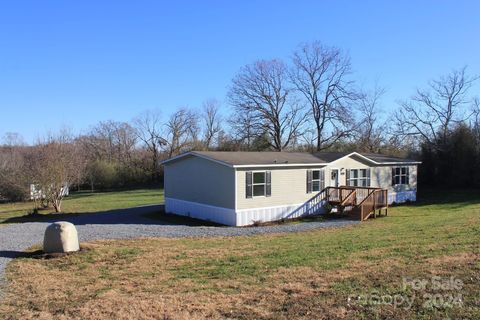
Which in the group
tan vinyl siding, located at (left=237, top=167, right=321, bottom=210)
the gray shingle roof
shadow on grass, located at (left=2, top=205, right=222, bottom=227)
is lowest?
shadow on grass, located at (left=2, top=205, right=222, bottom=227)

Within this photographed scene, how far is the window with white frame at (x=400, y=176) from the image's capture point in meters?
25.8

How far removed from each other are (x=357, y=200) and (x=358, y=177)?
2.84 metres

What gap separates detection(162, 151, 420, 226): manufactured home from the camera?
1803 centimetres

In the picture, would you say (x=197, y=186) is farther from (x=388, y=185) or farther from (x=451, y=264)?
(x=451, y=264)

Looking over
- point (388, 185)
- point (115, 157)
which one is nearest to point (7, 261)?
point (388, 185)

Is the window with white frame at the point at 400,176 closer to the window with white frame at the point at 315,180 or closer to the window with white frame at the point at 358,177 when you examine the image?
the window with white frame at the point at 358,177

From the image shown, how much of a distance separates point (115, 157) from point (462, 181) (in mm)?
39691

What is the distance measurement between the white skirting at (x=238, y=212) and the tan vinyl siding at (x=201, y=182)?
255mm

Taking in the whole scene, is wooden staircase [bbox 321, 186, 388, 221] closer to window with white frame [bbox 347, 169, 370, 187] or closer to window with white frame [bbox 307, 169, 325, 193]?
window with white frame [bbox 307, 169, 325, 193]

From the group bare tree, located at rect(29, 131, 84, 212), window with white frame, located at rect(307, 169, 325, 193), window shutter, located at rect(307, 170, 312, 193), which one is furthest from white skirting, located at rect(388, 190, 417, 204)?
A: bare tree, located at rect(29, 131, 84, 212)

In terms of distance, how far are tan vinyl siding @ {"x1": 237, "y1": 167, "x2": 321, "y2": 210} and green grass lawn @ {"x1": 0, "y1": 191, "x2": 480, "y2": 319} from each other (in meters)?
6.87

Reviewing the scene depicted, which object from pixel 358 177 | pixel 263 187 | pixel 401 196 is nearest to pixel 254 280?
pixel 263 187

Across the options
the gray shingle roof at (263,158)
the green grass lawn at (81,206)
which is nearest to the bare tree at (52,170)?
the green grass lawn at (81,206)

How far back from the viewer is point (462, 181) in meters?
30.1
